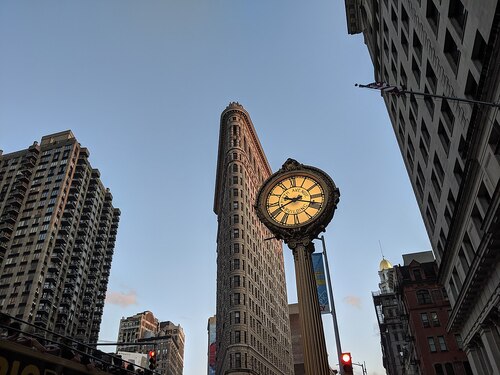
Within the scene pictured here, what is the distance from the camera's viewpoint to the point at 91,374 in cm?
1434

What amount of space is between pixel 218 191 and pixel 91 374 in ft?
305

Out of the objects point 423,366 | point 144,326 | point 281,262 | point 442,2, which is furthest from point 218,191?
point 144,326

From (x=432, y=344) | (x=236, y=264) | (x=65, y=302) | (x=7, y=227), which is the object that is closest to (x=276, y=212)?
(x=432, y=344)

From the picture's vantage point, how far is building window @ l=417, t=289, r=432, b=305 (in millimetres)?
56500

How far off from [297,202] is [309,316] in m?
3.79

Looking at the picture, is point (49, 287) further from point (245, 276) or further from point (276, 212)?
point (276, 212)

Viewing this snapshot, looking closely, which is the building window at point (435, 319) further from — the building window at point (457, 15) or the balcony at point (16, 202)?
the balcony at point (16, 202)

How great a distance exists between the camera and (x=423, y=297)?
57.0m

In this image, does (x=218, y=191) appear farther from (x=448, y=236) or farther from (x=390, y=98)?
(x=448, y=236)

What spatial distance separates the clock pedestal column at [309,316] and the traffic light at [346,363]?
155cm

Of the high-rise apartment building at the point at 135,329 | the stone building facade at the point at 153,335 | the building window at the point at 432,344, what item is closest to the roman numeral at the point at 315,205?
the building window at the point at 432,344

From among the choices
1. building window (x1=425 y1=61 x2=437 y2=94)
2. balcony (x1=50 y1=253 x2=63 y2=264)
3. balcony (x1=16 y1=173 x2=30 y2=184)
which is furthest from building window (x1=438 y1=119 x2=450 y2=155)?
balcony (x1=16 y1=173 x2=30 y2=184)

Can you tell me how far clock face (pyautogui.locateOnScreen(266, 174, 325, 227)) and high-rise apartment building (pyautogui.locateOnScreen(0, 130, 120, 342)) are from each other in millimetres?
84479

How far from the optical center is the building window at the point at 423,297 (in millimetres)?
56500
